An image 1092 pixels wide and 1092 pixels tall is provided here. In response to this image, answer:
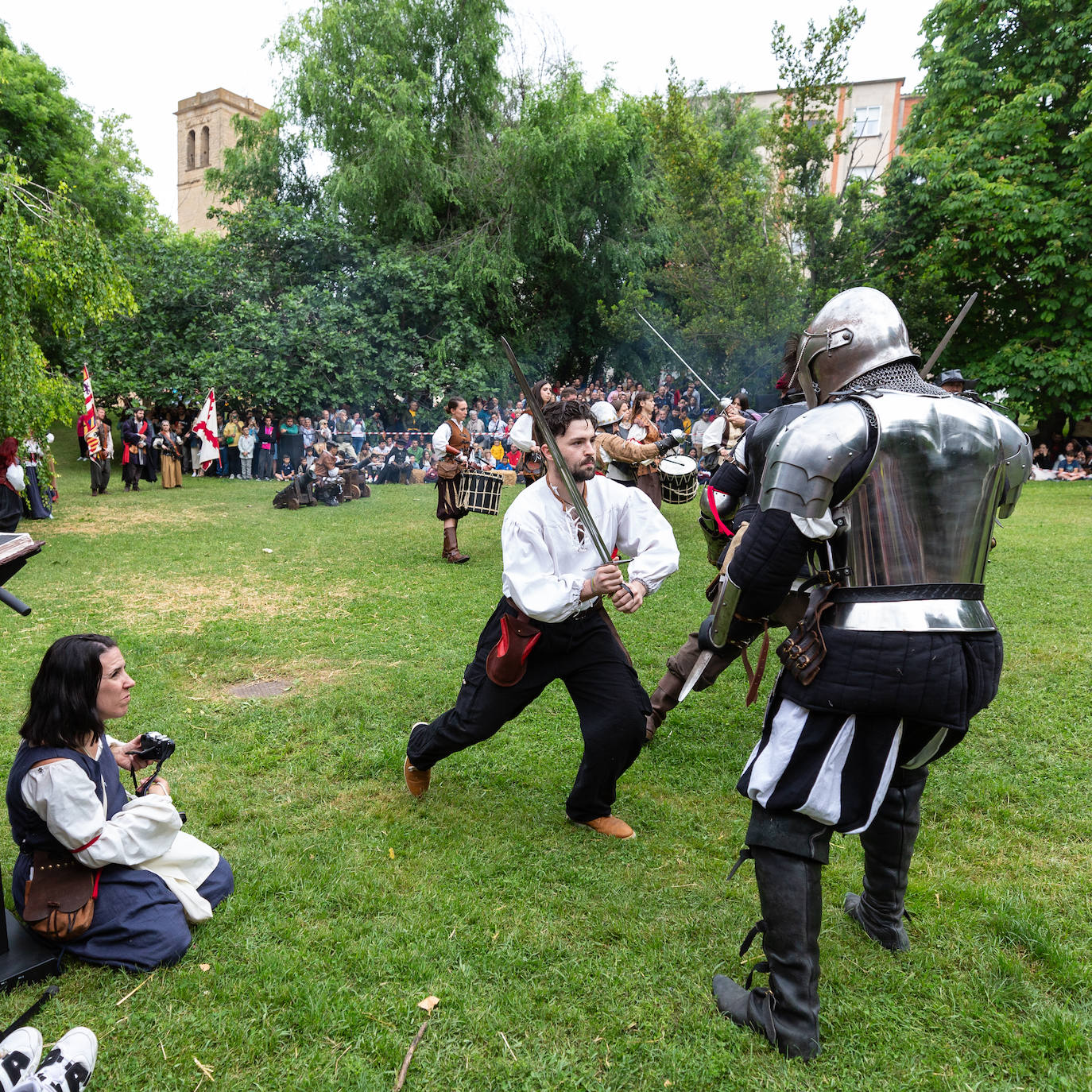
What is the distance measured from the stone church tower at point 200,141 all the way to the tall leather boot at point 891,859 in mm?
56827

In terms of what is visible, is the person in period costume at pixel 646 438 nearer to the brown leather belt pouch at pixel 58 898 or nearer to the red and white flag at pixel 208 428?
the brown leather belt pouch at pixel 58 898

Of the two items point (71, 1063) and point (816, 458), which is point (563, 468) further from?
Result: point (71, 1063)

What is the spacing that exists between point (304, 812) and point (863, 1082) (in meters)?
2.47

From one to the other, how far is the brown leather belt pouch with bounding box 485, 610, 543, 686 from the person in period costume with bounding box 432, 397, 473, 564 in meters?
5.96

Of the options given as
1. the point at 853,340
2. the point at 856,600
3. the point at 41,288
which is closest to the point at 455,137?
the point at 41,288

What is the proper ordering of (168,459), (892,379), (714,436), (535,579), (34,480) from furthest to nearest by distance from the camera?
(168,459) → (34,480) → (714,436) → (535,579) → (892,379)

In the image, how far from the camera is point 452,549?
9.52m

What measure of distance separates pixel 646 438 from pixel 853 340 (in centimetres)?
686

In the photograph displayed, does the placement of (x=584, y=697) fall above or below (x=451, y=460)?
below

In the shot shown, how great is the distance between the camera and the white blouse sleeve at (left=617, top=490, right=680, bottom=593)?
3410mm

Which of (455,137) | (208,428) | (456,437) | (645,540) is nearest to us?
(645,540)

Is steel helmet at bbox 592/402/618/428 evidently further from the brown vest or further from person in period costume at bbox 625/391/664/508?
the brown vest

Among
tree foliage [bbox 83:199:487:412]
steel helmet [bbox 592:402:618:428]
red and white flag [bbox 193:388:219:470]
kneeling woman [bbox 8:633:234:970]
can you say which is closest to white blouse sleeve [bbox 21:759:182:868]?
kneeling woman [bbox 8:633:234:970]

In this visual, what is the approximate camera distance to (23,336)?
31.8 feet
